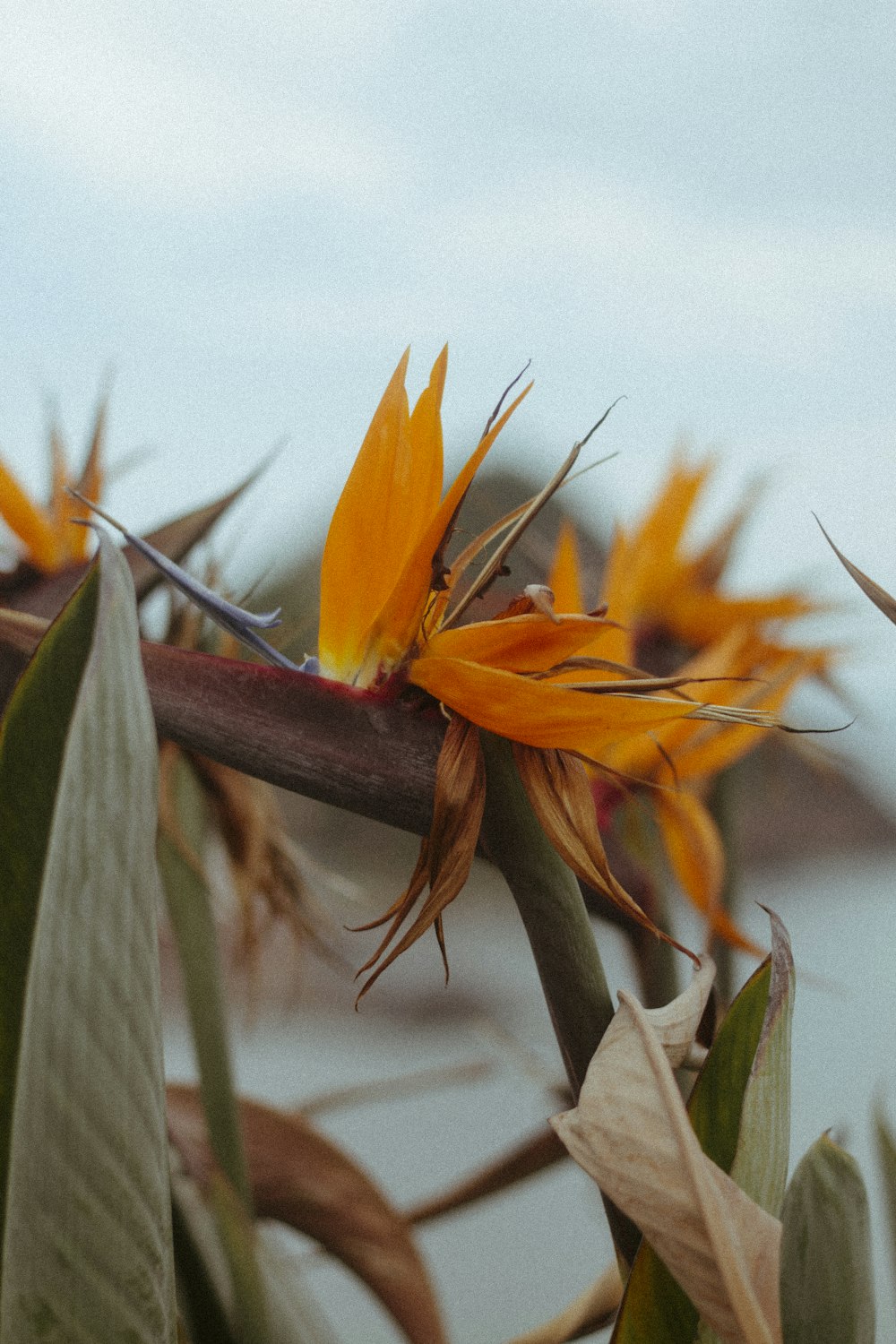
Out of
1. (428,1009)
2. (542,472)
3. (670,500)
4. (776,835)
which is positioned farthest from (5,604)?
(776,835)

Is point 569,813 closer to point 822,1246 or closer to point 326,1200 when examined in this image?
point 822,1246

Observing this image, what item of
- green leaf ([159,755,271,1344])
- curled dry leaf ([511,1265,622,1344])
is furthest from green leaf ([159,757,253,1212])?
curled dry leaf ([511,1265,622,1344])

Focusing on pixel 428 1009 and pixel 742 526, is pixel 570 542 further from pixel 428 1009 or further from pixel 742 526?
pixel 428 1009

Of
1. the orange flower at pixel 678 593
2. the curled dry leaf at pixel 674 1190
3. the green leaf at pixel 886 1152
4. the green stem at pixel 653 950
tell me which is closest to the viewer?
the curled dry leaf at pixel 674 1190

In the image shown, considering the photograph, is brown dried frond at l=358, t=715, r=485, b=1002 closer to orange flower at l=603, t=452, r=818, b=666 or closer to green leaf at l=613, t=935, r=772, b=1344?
green leaf at l=613, t=935, r=772, b=1344

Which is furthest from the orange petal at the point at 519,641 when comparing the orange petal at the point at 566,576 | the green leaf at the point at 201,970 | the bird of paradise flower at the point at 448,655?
the green leaf at the point at 201,970

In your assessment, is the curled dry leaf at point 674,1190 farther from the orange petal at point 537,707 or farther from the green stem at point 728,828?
the green stem at point 728,828

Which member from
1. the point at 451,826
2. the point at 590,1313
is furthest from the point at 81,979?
the point at 590,1313

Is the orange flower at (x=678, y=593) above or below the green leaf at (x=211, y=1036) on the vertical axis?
above
